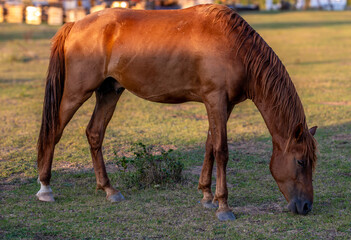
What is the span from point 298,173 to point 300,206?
1.00 feet

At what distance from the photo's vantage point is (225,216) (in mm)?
4680

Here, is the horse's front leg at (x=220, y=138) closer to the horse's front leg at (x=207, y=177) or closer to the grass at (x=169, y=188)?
the grass at (x=169, y=188)

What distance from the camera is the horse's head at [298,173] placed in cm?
458

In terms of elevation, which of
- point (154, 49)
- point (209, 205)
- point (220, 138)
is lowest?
point (209, 205)

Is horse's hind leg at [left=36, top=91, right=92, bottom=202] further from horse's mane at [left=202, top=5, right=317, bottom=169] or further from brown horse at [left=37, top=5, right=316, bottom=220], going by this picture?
horse's mane at [left=202, top=5, right=317, bottom=169]

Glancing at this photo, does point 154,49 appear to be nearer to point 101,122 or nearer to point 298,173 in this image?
point 101,122

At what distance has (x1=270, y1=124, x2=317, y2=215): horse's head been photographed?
4.58m

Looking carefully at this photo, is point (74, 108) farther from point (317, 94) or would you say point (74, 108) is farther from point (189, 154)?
point (317, 94)

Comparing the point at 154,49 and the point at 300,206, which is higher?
the point at 154,49

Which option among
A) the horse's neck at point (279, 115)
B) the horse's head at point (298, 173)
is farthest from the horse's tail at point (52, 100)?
the horse's head at point (298, 173)

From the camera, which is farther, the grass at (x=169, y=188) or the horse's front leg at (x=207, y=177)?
the horse's front leg at (x=207, y=177)

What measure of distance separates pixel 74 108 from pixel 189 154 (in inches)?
85.3

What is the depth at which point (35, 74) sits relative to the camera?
14.5 metres

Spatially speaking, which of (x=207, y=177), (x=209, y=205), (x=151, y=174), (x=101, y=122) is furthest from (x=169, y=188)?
(x=101, y=122)
